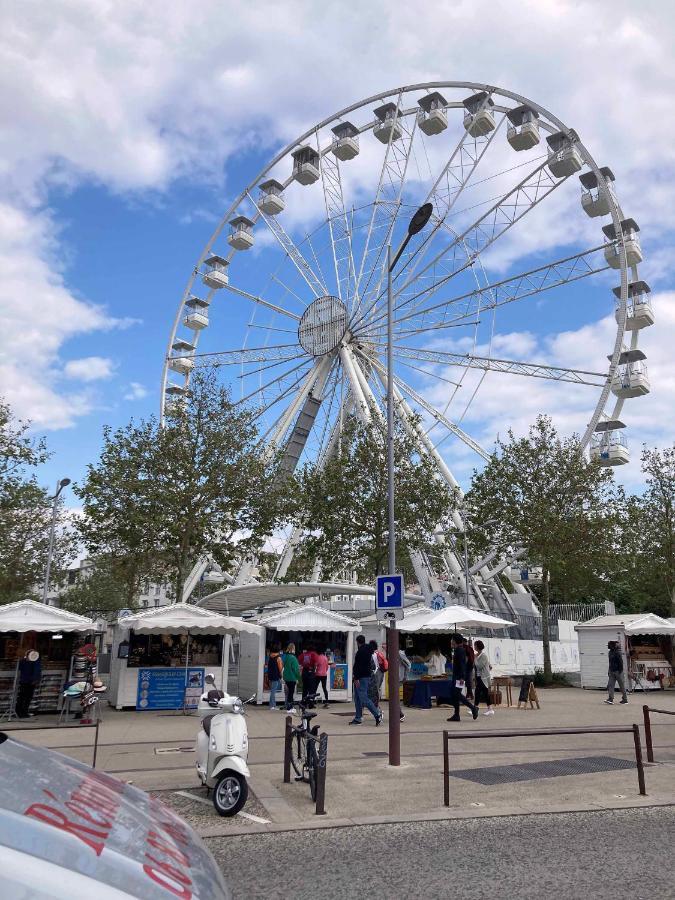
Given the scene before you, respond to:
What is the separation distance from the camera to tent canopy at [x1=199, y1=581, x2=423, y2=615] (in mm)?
28875

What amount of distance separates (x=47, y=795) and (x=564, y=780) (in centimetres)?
843

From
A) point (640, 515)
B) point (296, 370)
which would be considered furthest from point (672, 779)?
point (296, 370)

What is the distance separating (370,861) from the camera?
6.06m

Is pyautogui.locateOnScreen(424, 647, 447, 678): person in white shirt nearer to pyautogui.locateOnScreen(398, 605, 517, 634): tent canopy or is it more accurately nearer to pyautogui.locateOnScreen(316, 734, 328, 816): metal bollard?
pyautogui.locateOnScreen(398, 605, 517, 634): tent canopy

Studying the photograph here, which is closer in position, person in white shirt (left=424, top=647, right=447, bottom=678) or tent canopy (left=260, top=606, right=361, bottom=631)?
tent canopy (left=260, top=606, right=361, bottom=631)

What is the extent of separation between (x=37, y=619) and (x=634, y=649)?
1916 cm

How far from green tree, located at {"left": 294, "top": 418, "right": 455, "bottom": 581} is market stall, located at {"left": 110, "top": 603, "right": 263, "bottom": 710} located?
26.7 ft

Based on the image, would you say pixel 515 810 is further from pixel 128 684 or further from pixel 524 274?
pixel 524 274

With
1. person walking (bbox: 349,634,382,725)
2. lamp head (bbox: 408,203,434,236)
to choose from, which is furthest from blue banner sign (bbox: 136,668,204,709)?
lamp head (bbox: 408,203,434,236)

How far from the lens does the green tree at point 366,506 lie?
27.0 meters

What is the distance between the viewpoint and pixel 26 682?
53.9ft

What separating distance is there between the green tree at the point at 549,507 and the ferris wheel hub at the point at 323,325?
29.7ft

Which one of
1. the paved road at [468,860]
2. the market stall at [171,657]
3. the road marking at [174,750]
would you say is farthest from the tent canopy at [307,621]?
the paved road at [468,860]

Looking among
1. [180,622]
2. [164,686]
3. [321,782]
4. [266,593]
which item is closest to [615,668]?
[180,622]
